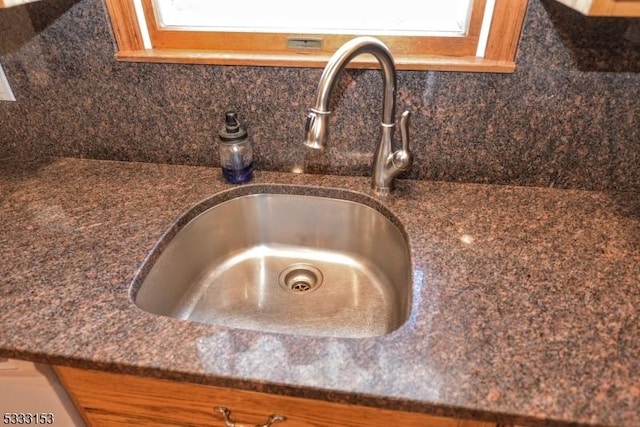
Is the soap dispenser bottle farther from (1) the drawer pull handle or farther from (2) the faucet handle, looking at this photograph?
(1) the drawer pull handle

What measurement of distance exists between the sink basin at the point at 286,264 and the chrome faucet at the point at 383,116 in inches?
2.9

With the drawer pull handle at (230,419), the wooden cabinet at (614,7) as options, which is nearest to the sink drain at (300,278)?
the drawer pull handle at (230,419)

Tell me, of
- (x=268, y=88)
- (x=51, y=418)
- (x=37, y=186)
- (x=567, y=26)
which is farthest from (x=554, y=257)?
(x=37, y=186)

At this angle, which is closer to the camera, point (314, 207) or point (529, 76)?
point (529, 76)

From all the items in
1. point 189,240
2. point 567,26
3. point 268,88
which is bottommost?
point 189,240

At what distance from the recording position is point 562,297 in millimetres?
633

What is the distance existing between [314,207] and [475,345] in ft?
1.62

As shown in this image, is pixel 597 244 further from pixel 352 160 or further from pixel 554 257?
pixel 352 160

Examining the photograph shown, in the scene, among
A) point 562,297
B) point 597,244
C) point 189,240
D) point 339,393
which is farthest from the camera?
point 189,240

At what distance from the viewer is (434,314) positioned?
609 millimetres

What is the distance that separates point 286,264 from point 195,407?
0.42 m

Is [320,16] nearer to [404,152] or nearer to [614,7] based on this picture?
[404,152]

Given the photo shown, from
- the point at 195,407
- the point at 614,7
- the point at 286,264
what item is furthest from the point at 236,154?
the point at 614,7

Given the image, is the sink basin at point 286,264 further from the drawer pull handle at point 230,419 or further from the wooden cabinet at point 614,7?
the wooden cabinet at point 614,7
